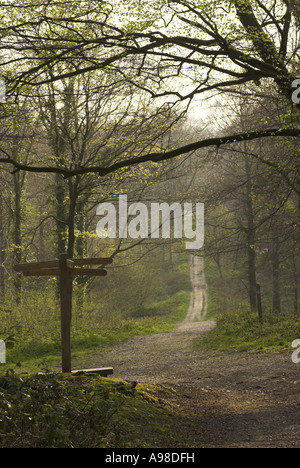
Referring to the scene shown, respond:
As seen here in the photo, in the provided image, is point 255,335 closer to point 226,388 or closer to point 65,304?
point 226,388

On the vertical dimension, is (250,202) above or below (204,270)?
above

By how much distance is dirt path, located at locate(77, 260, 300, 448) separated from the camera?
21.0 feet

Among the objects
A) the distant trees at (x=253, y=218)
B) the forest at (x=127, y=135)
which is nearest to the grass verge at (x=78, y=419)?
the forest at (x=127, y=135)

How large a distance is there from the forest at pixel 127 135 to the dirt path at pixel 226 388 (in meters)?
1.51

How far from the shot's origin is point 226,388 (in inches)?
386

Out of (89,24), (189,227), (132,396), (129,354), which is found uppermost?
(89,24)

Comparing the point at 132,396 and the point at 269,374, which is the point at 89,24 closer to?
the point at 132,396

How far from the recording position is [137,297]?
32.6 m

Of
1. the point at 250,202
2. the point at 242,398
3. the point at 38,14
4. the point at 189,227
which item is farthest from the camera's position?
the point at 189,227

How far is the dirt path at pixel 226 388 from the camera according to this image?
6406mm

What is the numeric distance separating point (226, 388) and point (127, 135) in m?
9.34

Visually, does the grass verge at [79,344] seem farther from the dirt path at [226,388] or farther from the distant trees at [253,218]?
the distant trees at [253,218]
